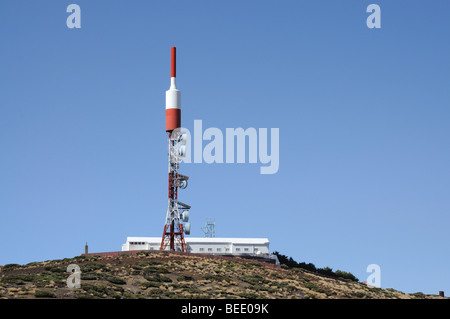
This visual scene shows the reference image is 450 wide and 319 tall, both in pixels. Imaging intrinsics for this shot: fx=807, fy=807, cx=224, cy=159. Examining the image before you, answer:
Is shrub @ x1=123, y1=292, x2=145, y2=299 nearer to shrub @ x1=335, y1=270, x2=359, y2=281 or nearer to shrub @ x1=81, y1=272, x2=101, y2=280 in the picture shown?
shrub @ x1=81, y1=272, x2=101, y2=280

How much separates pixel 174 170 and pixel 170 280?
19.2m

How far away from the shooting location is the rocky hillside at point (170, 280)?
2564 inches

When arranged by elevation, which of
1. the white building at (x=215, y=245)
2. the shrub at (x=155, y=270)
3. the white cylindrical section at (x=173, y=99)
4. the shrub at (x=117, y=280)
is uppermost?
the white cylindrical section at (x=173, y=99)

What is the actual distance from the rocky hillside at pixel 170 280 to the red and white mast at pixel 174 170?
4.99m

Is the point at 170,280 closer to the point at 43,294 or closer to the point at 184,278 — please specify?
the point at 184,278

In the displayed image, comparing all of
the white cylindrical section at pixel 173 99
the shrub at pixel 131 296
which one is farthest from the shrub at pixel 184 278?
the white cylindrical section at pixel 173 99

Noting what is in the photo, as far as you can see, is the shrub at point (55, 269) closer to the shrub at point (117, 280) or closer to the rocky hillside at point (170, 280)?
the rocky hillside at point (170, 280)

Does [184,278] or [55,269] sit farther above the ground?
[55,269]

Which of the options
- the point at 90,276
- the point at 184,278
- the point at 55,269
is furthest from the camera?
the point at 184,278

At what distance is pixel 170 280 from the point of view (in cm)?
7281

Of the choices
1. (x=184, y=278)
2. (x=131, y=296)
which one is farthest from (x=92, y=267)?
(x=131, y=296)

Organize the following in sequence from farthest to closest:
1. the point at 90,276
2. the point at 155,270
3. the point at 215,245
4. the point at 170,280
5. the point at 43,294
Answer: the point at 215,245 → the point at 155,270 → the point at 170,280 → the point at 90,276 → the point at 43,294

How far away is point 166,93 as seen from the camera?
89.1m
